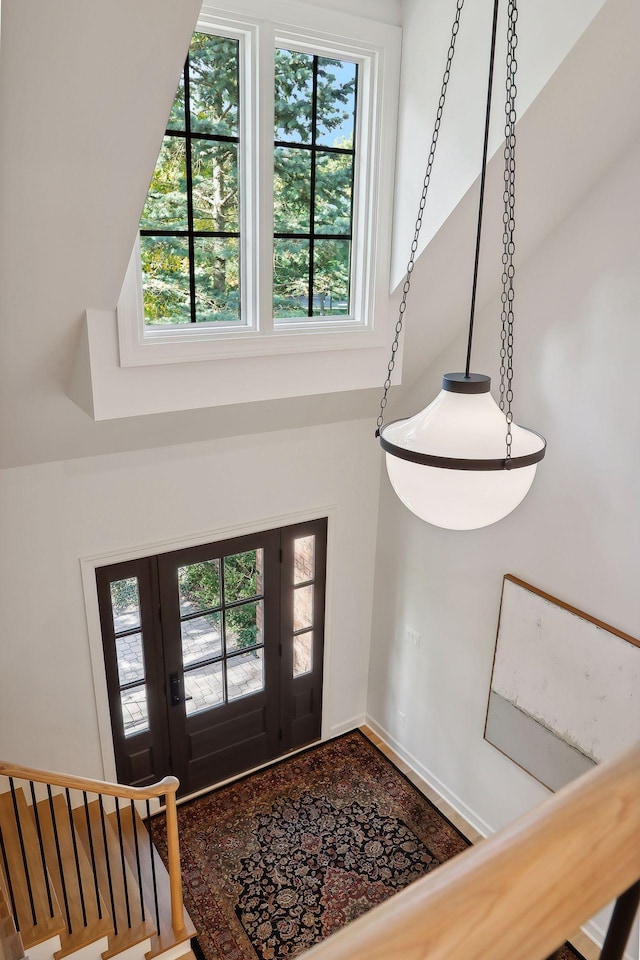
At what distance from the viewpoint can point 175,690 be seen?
448cm

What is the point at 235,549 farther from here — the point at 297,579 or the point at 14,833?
the point at 14,833

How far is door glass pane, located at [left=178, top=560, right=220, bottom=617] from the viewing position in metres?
4.35

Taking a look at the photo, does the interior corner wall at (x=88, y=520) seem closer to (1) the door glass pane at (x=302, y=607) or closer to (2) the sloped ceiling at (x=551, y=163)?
(1) the door glass pane at (x=302, y=607)

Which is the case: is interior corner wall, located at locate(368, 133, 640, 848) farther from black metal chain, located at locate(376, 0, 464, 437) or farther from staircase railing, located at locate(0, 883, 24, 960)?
staircase railing, located at locate(0, 883, 24, 960)

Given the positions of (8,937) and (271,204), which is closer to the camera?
(8,937)

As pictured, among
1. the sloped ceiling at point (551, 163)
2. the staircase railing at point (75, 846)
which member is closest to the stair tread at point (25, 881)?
the staircase railing at point (75, 846)

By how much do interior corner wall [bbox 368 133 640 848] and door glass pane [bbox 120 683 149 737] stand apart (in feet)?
5.89

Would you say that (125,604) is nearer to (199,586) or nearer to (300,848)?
(199,586)

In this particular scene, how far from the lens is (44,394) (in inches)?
126

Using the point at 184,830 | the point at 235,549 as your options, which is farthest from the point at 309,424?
the point at 184,830

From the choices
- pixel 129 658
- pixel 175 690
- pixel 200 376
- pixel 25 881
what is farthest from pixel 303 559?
pixel 25 881

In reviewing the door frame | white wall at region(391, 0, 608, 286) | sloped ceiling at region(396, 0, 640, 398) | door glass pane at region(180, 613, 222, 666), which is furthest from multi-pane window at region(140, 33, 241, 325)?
door glass pane at region(180, 613, 222, 666)

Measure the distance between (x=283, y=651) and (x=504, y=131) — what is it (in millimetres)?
3471

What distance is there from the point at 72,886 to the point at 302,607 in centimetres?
212
